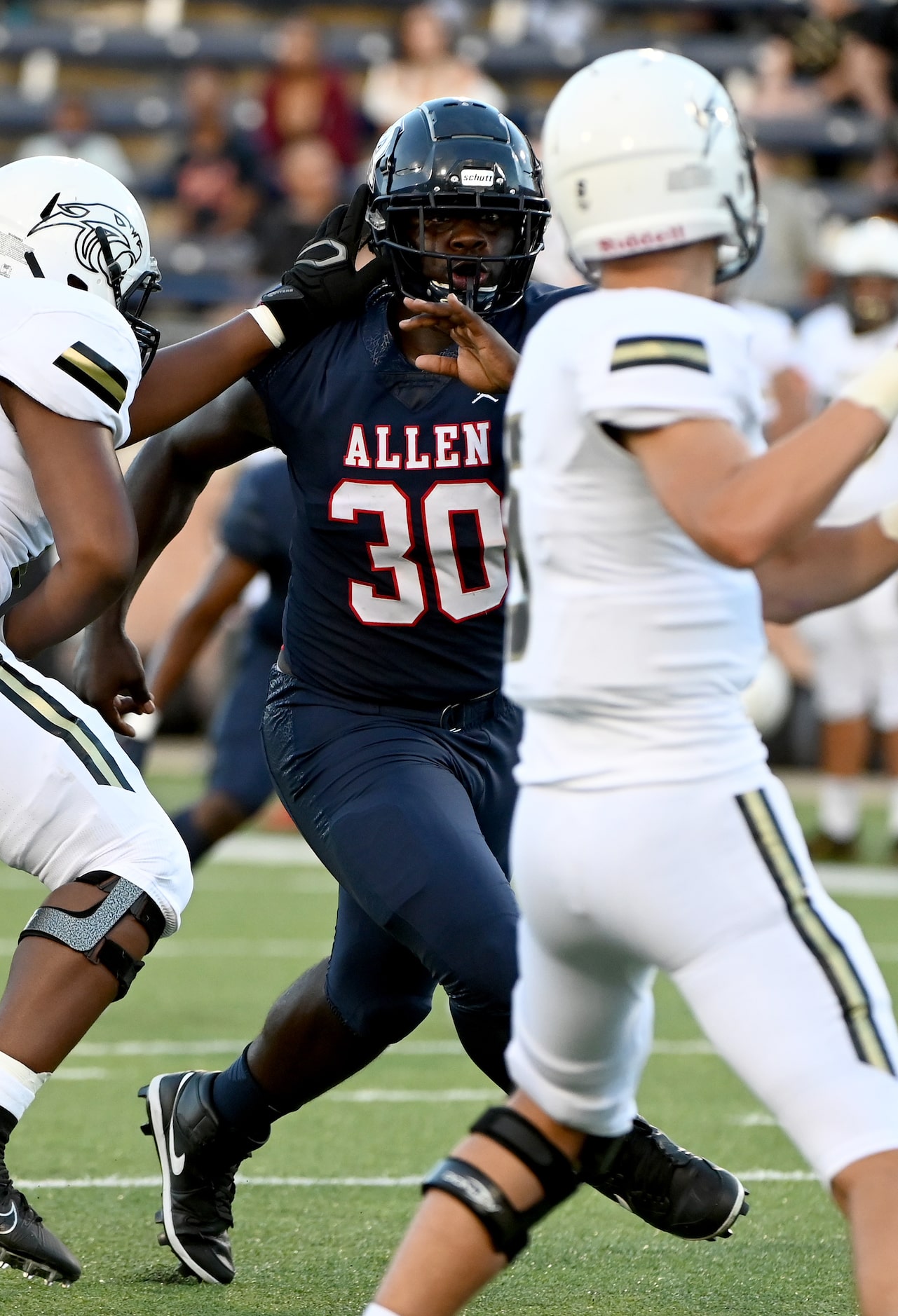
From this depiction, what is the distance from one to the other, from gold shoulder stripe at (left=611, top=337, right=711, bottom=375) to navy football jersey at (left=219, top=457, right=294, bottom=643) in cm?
366

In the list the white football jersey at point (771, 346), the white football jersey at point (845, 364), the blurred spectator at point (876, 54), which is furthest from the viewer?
the blurred spectator at point (876, 54)

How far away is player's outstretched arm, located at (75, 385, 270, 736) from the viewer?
3.38 meters

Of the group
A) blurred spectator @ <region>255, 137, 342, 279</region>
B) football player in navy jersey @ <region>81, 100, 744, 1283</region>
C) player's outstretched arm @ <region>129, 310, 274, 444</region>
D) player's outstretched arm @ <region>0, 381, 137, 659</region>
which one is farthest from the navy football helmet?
blurred spectator @ <region>255, 137, 342, 279</region>

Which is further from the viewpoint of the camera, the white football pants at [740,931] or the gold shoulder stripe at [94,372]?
the gold shoulder stripe at [94,372]

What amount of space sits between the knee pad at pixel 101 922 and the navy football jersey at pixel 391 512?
49cm

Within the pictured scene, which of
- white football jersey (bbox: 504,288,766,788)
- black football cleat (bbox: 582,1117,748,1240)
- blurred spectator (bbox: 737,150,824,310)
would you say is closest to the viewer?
white football jersey (bbox: 504,288,766,788)

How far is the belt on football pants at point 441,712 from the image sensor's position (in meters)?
3.18

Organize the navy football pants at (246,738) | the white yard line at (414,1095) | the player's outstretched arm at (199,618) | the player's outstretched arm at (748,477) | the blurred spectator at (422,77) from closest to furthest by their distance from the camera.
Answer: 1. the player's outstretched arm at (748,477)
2. the white yard line at (414,1095)
3. the navy football pants at (246,738)
4. the player's outstretched arm at (199,618)
5. the blurred spectator at (422,77)

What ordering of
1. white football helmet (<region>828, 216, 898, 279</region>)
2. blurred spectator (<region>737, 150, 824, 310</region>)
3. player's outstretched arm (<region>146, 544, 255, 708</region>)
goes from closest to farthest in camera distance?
player's outstretched arm (<region>146, 544, 255, 708</region>)
white football helmet (<region>828, 216, 898, 279</region>)
blurred spectator (<region>737, 150, 824, 310</region>)

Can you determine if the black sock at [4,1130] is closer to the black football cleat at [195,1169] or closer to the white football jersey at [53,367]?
the black football cleat at [195,1169]

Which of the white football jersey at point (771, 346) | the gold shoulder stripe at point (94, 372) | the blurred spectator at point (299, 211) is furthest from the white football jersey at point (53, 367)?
the blurred spectator at point (299, 211)

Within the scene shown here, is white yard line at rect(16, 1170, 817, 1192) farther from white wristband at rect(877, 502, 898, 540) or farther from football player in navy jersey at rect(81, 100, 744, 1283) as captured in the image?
white wristband at rect(877, 502, 898, 540)

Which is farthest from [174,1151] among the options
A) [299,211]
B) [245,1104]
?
[299,211]

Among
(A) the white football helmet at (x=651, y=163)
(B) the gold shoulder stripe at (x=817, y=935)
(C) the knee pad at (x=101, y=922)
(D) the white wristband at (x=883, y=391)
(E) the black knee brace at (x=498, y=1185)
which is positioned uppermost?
(A) the white football helmet at (x=651, y=163)
